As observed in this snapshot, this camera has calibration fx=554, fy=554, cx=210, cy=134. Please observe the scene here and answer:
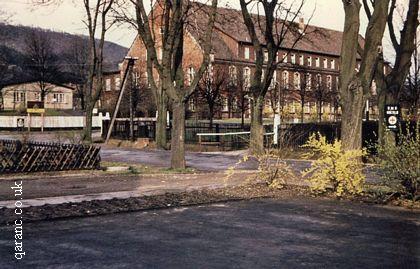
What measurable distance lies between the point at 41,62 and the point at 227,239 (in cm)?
8848

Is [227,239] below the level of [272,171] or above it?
below

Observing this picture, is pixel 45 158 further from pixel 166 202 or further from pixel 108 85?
pixel 108 85

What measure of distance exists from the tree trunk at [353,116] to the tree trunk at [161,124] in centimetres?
1765

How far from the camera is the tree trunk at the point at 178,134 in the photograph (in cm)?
1927

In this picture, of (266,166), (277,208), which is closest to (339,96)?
(266,166)

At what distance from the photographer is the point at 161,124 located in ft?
110

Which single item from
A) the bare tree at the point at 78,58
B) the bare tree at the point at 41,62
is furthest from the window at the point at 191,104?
the bare tree at the point at 78,58

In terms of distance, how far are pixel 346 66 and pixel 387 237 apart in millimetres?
9014

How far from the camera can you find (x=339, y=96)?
16.9m

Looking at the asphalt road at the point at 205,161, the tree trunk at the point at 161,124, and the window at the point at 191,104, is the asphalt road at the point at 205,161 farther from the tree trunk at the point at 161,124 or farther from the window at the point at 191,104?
the window at the point at 191,104

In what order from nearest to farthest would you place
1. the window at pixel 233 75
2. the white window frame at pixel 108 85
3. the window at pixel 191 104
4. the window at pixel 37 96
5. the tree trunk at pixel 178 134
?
the tree trunk at pixel 178 134
the window at pixel 233 75
the window at pixel 191 104
the window at pixel 37 96
the white window frame at pixel 108 85

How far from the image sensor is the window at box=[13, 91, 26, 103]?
88.7m

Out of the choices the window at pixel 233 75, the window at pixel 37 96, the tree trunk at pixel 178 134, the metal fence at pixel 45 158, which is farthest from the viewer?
the window at pixel 37 96

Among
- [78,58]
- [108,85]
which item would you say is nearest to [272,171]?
[108,85]
